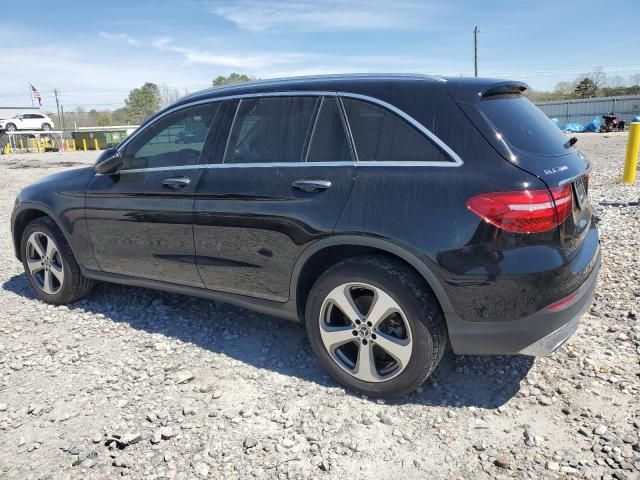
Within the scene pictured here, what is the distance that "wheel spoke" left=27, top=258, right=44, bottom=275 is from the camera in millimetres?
4567

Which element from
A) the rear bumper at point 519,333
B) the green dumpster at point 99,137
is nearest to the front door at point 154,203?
the rear bumper at point 519,333

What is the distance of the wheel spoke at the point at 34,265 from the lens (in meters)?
4.57

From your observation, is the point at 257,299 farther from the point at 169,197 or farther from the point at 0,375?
the point at 0,375

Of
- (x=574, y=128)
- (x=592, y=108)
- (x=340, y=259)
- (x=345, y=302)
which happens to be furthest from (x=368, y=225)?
(x=592, y=108)

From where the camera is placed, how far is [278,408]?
9.49 feet

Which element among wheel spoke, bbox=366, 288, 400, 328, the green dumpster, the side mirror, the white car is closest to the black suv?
wheel spoke, bbox=366, 288, 400, 328

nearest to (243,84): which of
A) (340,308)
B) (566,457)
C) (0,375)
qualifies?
(340,308)

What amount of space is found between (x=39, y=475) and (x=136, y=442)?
46cm

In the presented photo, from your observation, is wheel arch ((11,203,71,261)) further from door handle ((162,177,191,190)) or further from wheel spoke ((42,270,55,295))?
door handle ((162,177,191,190))

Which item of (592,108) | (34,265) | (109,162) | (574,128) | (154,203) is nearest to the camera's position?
(154,203)

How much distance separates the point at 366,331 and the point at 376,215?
26.3 inches

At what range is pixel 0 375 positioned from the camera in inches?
135

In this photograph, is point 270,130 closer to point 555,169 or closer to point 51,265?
point 555,169

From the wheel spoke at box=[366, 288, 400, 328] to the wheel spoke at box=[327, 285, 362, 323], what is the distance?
85 mm
